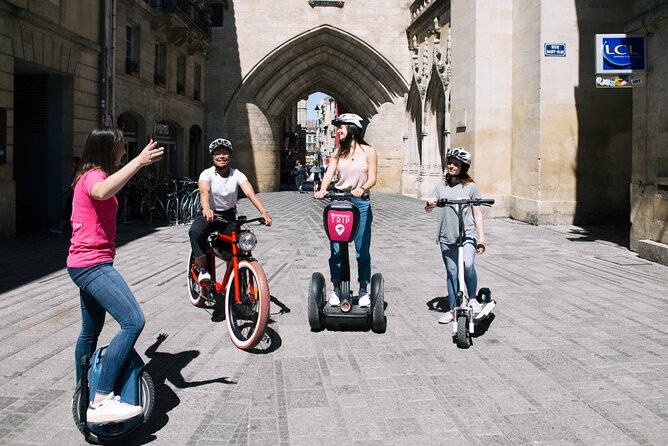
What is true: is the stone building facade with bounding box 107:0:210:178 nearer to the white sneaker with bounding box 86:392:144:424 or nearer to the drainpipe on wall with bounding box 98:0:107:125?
the drainpipe on wall with bounding box 98:0:107:125

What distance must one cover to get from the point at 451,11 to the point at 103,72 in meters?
9.43

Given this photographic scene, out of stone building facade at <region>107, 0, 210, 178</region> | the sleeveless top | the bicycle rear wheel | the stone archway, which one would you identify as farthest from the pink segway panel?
the stone archway

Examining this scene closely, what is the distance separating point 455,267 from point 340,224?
1.03m

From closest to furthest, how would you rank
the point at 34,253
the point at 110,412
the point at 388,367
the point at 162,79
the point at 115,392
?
the point at 110,412 → the point at 115,392 → the point at 388,367 → the point at 34,253 → the point at 162,79

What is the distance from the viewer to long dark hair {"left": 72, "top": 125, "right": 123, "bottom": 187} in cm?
322

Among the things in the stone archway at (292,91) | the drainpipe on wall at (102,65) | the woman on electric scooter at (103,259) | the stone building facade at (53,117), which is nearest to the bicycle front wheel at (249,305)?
the woman on electric scooter at (103,259)

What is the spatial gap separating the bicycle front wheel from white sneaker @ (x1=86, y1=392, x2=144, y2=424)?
1.57m

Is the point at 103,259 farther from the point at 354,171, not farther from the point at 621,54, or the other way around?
the point at 621,54

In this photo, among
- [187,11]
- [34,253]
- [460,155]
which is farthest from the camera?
[187,11]

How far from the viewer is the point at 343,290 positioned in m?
5.28

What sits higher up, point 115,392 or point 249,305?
point 249,305

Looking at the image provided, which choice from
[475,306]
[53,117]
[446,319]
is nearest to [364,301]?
[446,319]

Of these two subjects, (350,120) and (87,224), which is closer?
(87,224)

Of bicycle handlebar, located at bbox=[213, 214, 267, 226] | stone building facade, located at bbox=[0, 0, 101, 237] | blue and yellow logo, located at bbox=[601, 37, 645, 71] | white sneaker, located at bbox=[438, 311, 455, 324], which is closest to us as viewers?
bicycle handlebar, located at bbox=[213, 214, 267, 226]
